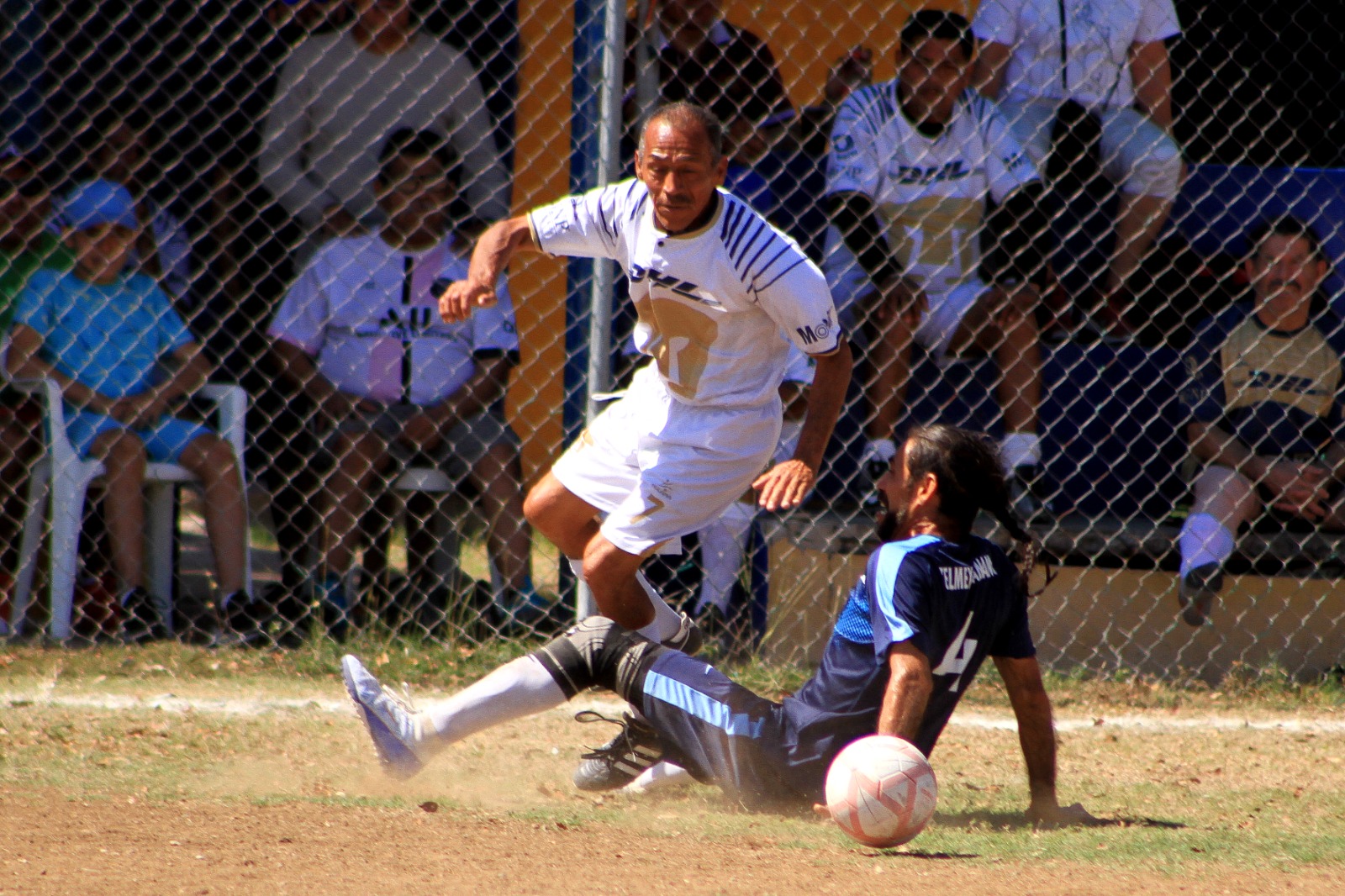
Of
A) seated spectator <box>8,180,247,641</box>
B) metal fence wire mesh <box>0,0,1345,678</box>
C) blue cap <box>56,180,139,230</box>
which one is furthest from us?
blue cap <box>56,180,139,230</box>

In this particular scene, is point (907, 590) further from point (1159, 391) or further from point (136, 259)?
point (136, 259)

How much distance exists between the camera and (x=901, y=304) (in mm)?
5223

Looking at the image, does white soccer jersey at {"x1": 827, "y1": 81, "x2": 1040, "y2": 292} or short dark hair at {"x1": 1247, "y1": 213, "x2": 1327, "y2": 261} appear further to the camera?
white soccer jersey at {"x1": 827, "y1": 81, "x2": 1040, "y2": 292}

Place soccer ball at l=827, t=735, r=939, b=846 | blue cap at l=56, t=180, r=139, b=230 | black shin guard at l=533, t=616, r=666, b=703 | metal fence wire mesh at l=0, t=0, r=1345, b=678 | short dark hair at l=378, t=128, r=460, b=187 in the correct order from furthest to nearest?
short dark hair at l=378, t=128, r=460, b=187 → blue cap at l=56, t=180, r=139, b=230 → metal fence wire mesh at l=0, t=0, r=1345, b=678 → black shin guard at l=533, t=616, r=666, b=703 → soccer ball at l=827, t=735, r=939, b=846

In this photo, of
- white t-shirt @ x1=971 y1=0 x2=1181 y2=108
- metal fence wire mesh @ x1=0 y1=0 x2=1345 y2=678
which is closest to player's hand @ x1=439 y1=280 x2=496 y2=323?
metal fence wire mesh @ x1=0 y1=0 x2=1345 y2=678

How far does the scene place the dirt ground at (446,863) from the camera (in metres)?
2.60

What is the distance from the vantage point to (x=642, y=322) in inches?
149

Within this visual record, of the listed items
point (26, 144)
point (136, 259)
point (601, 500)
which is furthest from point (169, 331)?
point (601, 500)

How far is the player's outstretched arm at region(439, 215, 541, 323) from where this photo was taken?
3.60m

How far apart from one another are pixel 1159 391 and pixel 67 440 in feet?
14.6

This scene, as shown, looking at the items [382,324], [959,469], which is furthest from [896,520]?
[382,324]

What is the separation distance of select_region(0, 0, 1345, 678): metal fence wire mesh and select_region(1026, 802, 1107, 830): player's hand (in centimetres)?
178

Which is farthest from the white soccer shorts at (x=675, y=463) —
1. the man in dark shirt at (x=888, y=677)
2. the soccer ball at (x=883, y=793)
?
the soccer ball at (x=883, y=793)

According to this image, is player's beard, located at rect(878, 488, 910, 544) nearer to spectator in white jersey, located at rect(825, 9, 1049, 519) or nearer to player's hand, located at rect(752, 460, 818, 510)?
player's hand, located at rect(752, 460, 818, 510)
